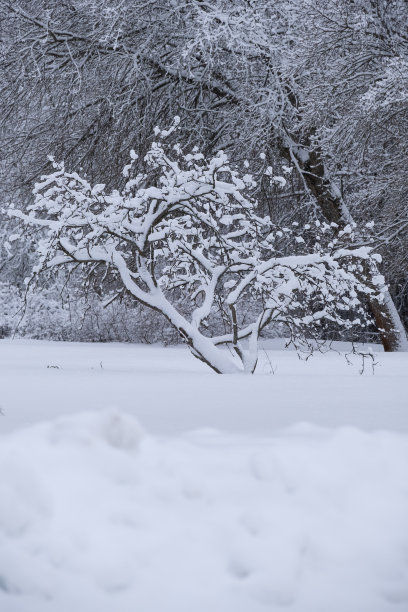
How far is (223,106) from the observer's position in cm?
1522

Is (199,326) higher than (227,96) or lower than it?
lower

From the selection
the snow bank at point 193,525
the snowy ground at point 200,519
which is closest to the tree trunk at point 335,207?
the snowy ground at point 200,519

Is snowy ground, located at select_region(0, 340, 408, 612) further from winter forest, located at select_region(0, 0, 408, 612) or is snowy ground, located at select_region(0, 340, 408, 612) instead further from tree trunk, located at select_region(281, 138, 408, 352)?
tree trunk, located at select_region(281, 138, 408, 352)

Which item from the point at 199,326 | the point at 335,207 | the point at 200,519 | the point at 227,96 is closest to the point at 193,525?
the point at 200,519

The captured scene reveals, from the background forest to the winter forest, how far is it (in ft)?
0.18

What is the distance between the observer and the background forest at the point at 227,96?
1163 centimetres

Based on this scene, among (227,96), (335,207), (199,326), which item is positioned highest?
(227,96)

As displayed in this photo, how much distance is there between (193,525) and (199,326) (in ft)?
23.9

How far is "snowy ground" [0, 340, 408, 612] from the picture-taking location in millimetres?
2021

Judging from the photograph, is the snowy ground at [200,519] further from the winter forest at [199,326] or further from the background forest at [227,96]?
the background forest at [227,96]

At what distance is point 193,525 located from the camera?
2234 millimetres

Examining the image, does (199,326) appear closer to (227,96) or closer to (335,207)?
(335,207)

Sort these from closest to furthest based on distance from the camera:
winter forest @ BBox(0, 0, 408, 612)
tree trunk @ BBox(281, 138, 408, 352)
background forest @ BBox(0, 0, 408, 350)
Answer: winter forest @ BBox(0, 0, 408, 612), background forest @ BBox(0, 0, 408, 350), tree trunk @ BBox(281, 138, 408, 352)

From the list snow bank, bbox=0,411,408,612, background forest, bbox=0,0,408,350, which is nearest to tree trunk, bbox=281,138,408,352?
background forest, bbox=0,0,408,350
